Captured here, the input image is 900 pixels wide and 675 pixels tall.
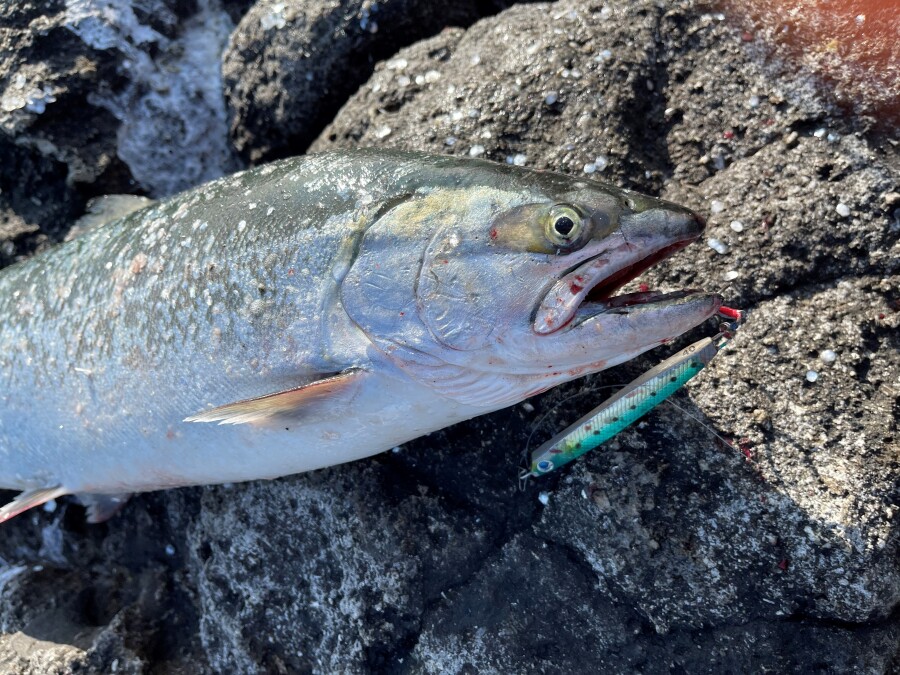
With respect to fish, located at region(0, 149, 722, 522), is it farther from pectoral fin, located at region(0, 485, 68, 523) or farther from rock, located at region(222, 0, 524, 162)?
rock, located at region(222, 0, 524, 162)

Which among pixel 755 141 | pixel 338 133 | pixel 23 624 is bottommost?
pixel 23 624

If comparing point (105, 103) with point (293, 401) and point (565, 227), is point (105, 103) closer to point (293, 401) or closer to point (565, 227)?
point (293, 401)

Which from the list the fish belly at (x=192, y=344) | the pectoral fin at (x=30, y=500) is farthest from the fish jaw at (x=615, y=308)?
the pectoral fin at (x=30, y=500)

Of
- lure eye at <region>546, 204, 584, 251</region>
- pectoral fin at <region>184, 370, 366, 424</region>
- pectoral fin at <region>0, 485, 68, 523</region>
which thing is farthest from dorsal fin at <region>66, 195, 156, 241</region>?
lure eye at <region>546, 204, 584, 251</region>

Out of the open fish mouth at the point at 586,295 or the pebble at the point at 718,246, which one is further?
the pebble at the point at 718,246

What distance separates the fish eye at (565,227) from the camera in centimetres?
211

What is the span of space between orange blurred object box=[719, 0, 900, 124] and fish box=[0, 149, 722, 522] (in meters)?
1.25

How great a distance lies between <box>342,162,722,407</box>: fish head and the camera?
6.93 ft

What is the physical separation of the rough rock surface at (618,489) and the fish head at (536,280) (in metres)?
0.59

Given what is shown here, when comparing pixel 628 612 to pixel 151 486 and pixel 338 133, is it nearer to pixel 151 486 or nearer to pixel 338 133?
pixel 151 486

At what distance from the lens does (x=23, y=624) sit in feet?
10.4

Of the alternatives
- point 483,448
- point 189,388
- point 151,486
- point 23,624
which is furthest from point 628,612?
point 23,624

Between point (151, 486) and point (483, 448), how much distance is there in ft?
5.05

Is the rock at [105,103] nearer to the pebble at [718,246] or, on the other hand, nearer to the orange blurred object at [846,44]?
the pebble at [718,246]
